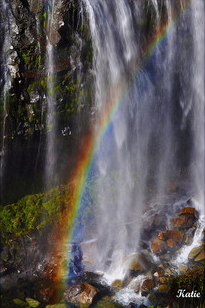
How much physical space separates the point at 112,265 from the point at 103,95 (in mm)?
5490

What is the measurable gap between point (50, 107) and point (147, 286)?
18.9 feet

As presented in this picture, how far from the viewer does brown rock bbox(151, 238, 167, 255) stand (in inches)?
324

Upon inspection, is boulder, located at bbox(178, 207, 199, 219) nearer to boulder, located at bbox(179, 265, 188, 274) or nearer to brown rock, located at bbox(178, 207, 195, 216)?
brown rock, located at bbox(178, 207, 195, 216)

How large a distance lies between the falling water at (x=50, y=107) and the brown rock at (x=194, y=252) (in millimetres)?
5116

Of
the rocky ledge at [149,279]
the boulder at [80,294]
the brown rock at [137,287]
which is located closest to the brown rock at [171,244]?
the rocky ledge at [149,279]

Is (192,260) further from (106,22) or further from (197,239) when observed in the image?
(106,22)

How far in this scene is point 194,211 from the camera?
9672 millimetres

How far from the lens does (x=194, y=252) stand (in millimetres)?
8172

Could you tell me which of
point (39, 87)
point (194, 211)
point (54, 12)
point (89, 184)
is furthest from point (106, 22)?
point (194, 211)

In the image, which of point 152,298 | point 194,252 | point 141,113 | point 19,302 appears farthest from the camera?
point 141,113

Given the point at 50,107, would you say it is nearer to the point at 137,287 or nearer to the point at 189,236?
the point at 137,287

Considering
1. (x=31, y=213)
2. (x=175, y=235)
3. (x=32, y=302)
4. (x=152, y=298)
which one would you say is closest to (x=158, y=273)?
(x=152, y=298)

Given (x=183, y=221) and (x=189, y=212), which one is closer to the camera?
(x=183, y=221)

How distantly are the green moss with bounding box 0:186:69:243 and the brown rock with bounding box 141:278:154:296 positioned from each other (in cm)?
393
